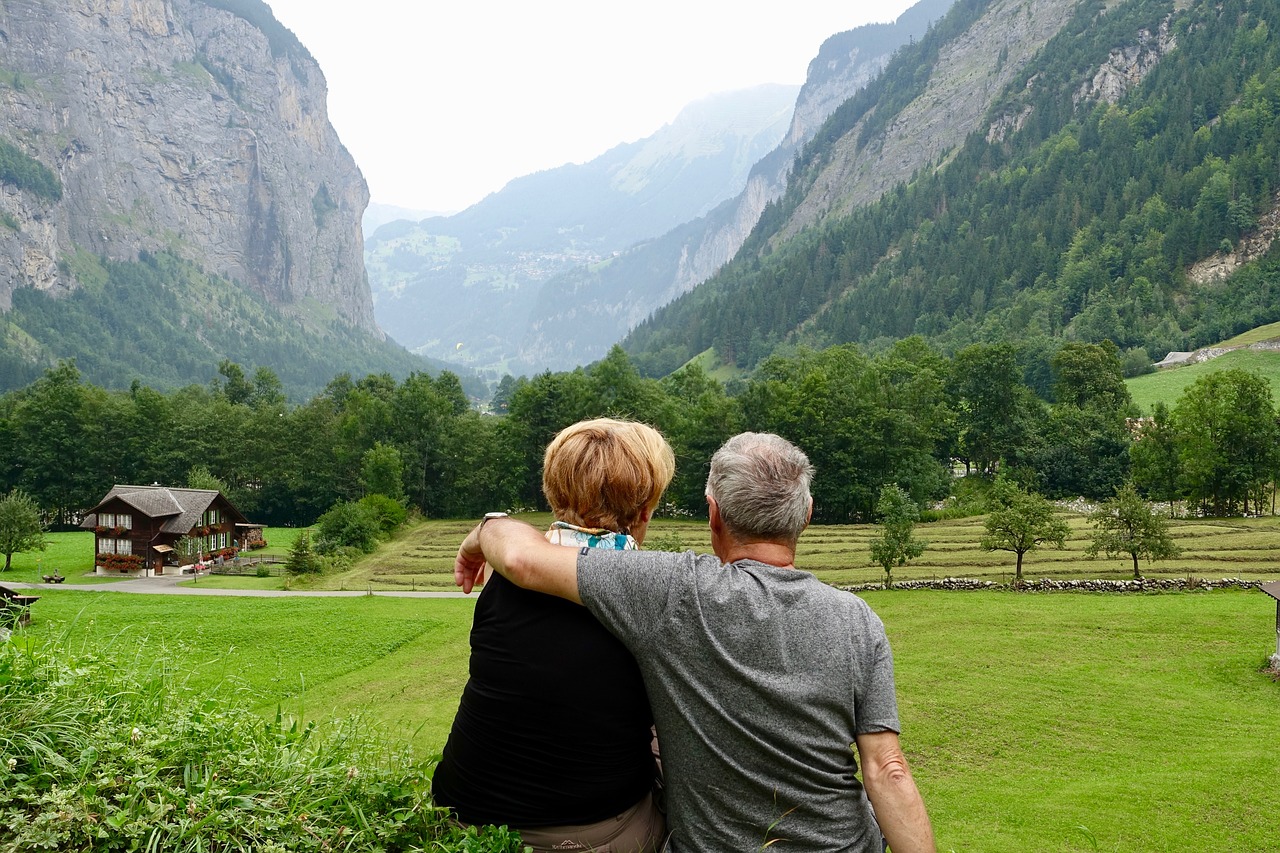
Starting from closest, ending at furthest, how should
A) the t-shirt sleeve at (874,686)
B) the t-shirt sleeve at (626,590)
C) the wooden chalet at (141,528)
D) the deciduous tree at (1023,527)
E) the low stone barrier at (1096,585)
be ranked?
the t-shirt sleeve at (626,590), the t-shirt sleeve at (874,686), the low stone barrier at (1096,585), the deciduous tree at (1023,527), the wooden chalet at (141,528)

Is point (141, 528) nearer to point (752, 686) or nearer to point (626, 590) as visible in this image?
point (626, 590)

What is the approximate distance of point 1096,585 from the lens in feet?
124

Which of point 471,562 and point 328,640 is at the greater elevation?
point 471,562

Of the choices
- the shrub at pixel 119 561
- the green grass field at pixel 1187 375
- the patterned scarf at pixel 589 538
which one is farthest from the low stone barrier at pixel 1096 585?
the green grass field at pixel 1187 375

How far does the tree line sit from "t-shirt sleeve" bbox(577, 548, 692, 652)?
65.0 metres

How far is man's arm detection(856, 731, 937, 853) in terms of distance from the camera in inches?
141

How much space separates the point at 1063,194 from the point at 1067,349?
67152 mm

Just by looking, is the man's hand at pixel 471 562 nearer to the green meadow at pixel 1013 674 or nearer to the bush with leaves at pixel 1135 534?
the green meadow at pixel 1013 674

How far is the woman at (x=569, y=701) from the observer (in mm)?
3670

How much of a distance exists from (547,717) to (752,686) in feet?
2.89

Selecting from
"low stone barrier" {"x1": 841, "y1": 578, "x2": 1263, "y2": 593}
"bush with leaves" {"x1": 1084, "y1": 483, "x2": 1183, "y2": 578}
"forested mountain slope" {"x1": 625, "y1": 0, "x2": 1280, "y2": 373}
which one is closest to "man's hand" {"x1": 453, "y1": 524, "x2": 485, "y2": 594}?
"low stone barrier" {"x1": 841, "y1": 578, "x2": 1263, "y2": 593}

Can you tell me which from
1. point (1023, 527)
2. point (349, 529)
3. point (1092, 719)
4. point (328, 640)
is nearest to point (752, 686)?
point (1092, 719)

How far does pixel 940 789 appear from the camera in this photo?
54.3 ft

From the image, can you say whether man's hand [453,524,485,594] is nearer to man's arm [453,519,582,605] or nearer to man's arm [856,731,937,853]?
man's arm [453,519,582,605]
